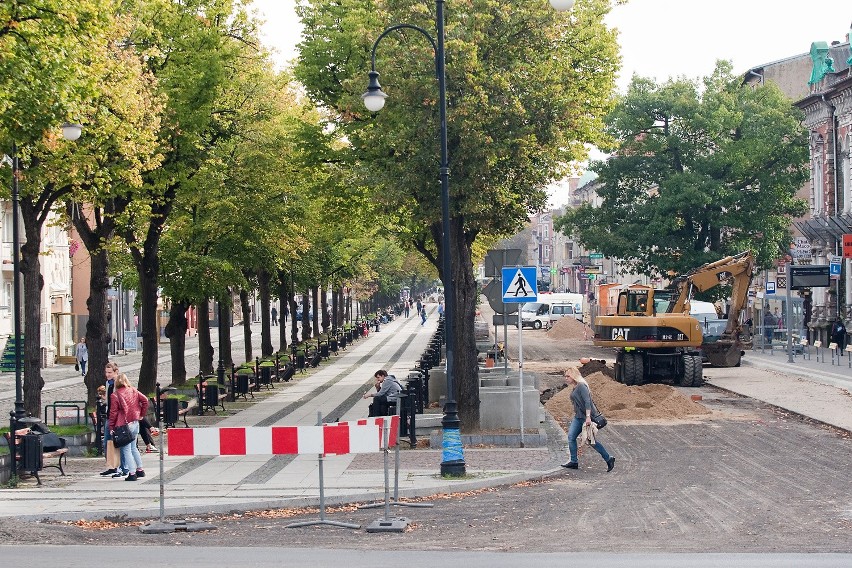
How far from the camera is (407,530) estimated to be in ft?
45.6

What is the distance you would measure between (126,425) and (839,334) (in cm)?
3883

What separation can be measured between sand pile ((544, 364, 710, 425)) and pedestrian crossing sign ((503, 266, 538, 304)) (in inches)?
247

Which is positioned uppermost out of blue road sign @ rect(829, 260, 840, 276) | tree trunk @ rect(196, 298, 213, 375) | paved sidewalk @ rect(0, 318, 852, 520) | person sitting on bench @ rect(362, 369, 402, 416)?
blue road sign @ rect(829, 260, 840, 276)

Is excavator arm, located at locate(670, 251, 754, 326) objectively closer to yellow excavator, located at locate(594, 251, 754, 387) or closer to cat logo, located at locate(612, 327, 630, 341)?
yellow excavator, located at locate(594, 251, 754, 387)

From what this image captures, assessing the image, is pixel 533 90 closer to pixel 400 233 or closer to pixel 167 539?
pixel 167 539

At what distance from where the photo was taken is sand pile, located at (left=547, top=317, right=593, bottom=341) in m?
76.9

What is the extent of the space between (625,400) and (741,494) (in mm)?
14033

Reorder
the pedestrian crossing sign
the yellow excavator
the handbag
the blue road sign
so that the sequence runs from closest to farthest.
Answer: the handbag < the pedestrian crossing sign < the yellow excavator < the blue road sign

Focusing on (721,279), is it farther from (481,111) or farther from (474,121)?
(474,121)

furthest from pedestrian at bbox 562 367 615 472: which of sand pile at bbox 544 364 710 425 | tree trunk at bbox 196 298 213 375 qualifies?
tree trunk at bbox 196 298 213 375

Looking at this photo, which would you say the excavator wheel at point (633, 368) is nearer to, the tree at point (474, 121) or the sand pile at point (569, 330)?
the tree at point (474, 121)

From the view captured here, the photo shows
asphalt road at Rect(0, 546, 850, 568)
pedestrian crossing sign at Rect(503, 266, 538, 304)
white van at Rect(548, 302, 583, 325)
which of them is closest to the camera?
asphalt road at Rect(0, 546, 850, 568)

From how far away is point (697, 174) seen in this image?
193 feet

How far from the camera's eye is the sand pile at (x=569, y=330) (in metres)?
76.9
